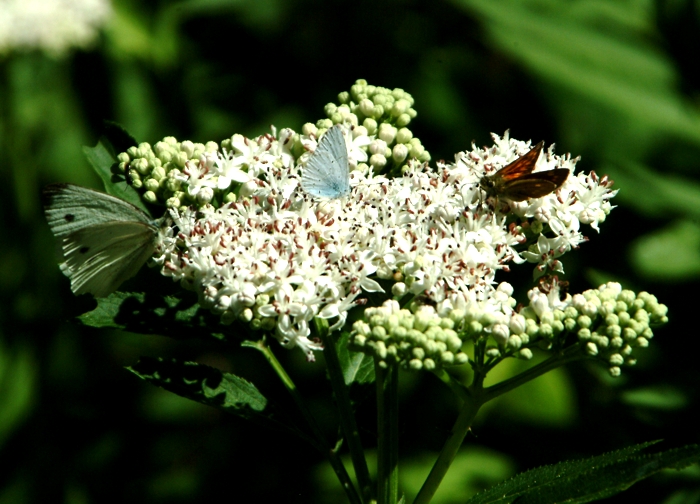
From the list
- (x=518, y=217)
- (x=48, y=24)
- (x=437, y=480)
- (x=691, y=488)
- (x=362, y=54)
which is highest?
(x=48, y=24)

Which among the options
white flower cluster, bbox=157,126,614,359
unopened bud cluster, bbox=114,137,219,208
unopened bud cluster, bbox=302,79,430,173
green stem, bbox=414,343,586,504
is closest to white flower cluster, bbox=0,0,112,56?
unopened bud cluster, bbox=114,137,219,208

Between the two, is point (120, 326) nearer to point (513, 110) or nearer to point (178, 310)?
point (178, 310)

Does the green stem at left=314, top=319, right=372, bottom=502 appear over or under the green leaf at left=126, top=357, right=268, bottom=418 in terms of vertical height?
under

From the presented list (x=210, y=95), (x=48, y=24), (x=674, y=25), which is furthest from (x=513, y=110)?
(x=48, y=24)

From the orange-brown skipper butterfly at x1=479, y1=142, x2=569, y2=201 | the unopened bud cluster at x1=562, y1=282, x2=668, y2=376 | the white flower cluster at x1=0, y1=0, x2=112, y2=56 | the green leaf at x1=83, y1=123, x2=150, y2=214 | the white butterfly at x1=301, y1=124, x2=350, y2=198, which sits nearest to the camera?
the unopened bud cluster at x1=562, y1=282, x2=668, y2=376

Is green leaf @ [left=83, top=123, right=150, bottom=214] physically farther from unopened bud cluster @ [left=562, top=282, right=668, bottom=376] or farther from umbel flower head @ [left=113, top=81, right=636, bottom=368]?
unopened bud cluster @ [left=562, top=282, right=668, bottom=376]

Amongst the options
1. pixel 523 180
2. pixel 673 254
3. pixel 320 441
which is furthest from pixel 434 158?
pixel 320 441
